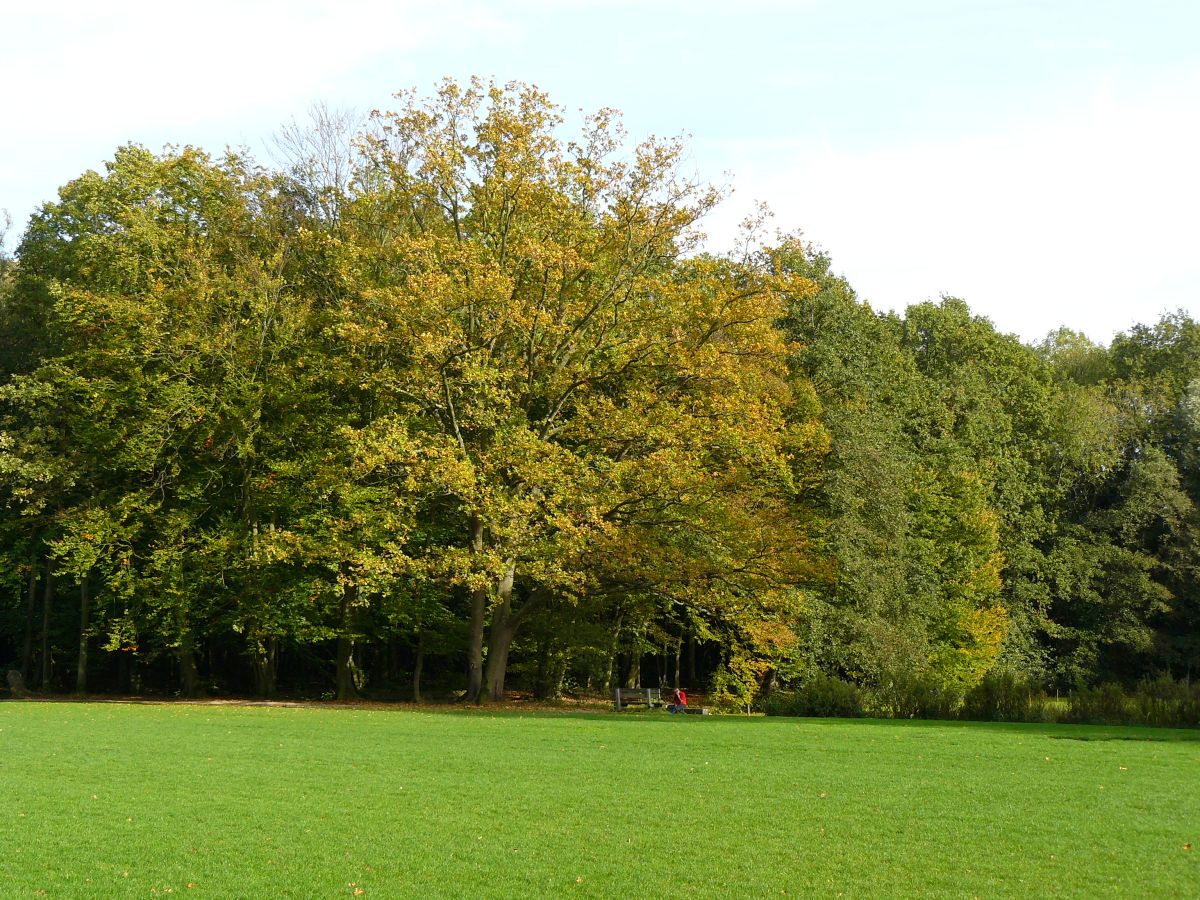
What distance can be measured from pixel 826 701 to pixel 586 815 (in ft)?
58.6

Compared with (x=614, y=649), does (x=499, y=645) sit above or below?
above

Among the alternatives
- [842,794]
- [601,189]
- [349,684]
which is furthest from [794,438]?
[842,794]

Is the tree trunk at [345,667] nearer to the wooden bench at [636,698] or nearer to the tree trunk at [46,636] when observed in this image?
the wooden bench at [636,698]

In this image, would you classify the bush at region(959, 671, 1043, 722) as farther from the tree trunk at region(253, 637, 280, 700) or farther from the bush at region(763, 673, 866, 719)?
the tree trunk at region(253, 637, 280, 700)

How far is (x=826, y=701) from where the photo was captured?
28.5 meters

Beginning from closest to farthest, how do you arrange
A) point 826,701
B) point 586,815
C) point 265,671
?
1. point 586,815
2. point 826,701
3. point 265,671

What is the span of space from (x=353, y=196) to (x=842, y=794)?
29524mm

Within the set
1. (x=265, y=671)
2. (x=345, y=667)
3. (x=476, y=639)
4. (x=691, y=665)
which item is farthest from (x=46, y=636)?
(x=691, y=665)

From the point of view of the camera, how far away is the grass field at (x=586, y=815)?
30.3 feet

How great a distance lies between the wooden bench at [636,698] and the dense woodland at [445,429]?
2.32m

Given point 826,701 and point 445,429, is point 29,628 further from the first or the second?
point 826,701

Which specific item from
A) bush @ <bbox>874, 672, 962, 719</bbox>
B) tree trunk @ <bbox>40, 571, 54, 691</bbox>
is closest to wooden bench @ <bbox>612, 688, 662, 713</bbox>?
bush @ <bbox>874, 672, 962, 719</bbox>

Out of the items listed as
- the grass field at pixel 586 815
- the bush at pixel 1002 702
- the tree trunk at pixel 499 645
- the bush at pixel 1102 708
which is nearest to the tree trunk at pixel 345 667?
the tree trunk at pixel 499 645

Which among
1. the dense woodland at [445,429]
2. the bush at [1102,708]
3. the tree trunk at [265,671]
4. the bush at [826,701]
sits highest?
the dense woodland at [445,429]
